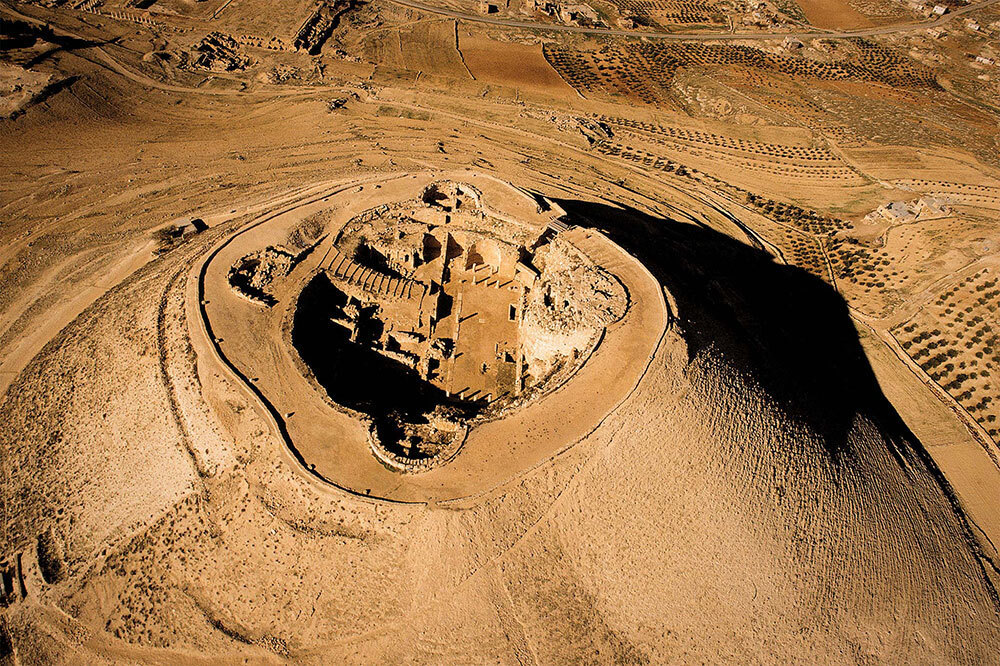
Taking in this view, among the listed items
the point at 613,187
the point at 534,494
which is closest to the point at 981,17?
the point at 613,187

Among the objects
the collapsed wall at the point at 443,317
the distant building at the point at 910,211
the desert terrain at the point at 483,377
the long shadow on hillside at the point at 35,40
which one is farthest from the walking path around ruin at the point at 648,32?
the collapsed wall at the point at 443,317

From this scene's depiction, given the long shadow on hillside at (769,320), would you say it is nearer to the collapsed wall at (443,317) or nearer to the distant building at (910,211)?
the collapsed wall at (443,317)

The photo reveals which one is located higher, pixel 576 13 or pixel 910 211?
pixel 576 13

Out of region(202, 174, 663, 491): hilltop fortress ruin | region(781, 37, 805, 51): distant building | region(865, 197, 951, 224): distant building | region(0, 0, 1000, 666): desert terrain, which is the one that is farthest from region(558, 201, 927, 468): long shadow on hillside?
region(781, 37, 805, 51): distant building

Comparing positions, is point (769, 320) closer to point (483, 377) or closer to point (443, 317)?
point (483, 377)

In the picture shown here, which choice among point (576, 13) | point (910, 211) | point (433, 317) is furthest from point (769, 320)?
point (576, 13)

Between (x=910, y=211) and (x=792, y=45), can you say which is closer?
(x=910, y=211)

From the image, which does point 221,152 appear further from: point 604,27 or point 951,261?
point 951,261

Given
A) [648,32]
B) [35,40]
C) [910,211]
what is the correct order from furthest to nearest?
[648,32] < [35,40] < [910,211]
